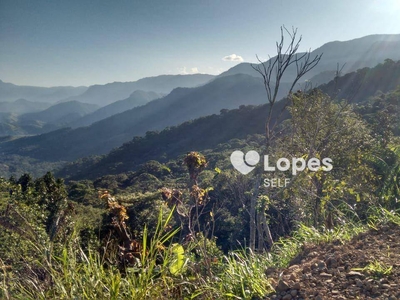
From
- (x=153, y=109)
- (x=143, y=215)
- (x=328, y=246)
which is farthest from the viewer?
(x=153, y=109)

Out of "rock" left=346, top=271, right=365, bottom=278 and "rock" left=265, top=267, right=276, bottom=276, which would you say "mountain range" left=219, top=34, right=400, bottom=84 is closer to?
"rock" left=265, top=267, right=276, bottom=276

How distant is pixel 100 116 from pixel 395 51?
518 feet

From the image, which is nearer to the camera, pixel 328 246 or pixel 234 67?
pixel 328 246

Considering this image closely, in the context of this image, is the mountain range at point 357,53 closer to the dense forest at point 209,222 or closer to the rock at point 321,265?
the dense forest at point 209,222

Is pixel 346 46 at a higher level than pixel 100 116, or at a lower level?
higher

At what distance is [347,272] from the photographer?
1.56 metres

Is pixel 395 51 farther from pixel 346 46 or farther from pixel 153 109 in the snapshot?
pixel 153 109

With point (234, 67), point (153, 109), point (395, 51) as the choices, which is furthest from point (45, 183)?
point (234, 67)

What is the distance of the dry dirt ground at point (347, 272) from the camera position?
1.40 metres

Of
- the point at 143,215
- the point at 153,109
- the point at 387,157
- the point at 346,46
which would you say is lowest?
the point at 143,215

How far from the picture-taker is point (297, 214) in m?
4.89

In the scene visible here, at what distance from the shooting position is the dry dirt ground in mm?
1398

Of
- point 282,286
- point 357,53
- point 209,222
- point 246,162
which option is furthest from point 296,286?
point 357,53

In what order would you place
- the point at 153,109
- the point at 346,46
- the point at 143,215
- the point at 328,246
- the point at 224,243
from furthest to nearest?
the point at 153,109 < the point at 346,46 < the point at 224,243 < the point at 143,215 < the point at 328,246
